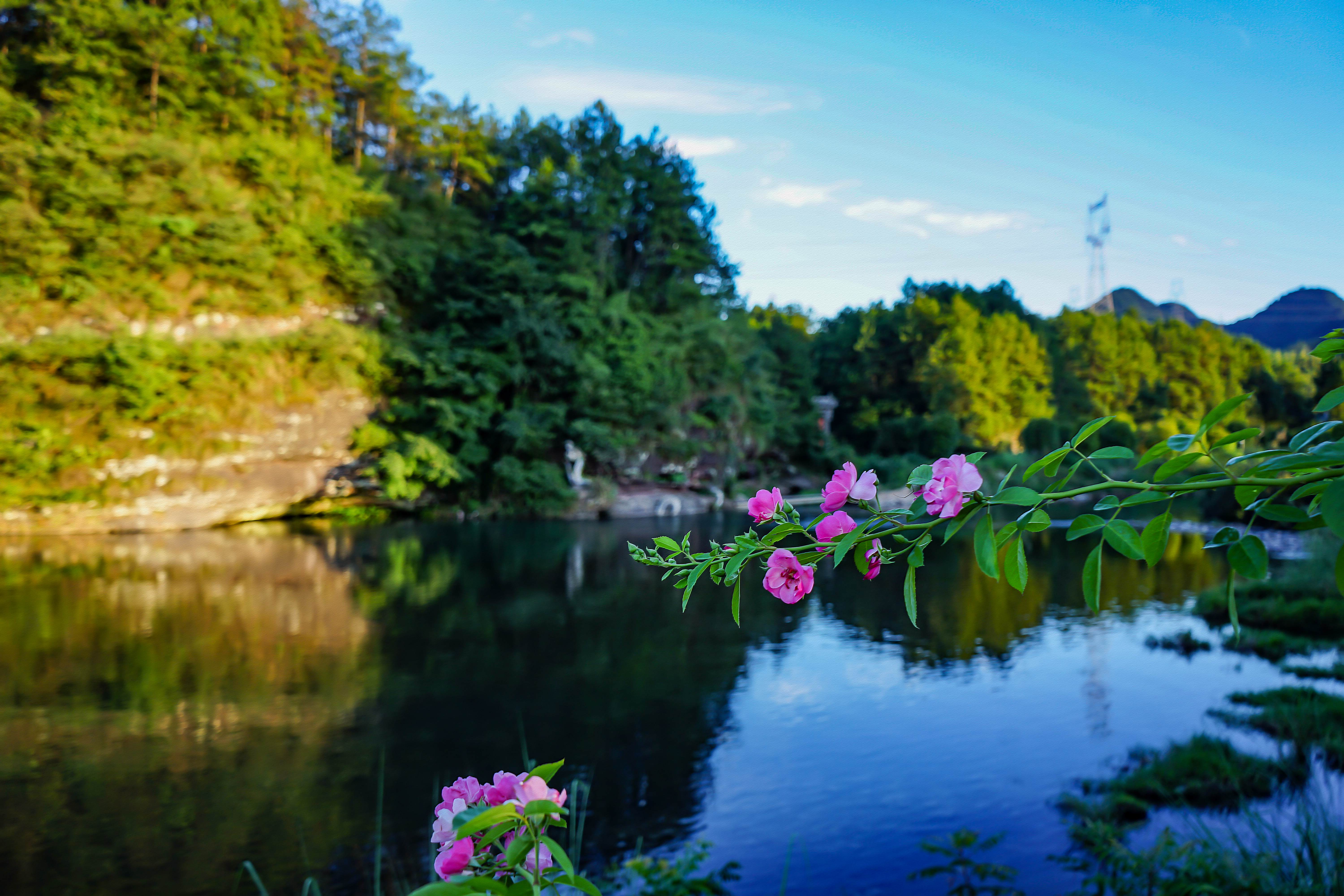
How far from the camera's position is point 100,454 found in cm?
1431

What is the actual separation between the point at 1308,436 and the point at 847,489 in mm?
518

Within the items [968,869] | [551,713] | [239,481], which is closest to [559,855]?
[968,869]

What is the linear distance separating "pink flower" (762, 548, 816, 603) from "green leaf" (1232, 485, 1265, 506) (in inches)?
18.6

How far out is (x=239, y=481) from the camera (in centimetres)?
1606

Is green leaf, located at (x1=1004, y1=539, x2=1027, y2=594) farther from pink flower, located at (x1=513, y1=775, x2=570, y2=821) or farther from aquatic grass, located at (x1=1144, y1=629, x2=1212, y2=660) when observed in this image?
aquatic grass, located at (x1=1144, y1=629, x2=1212, y2=660)

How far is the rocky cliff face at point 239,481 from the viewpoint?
14477 millimetres

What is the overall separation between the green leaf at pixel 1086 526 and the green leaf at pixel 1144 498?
34 millimetres

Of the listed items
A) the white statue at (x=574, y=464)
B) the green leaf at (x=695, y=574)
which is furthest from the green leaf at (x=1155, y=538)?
the white statue at (x=574, y=464)

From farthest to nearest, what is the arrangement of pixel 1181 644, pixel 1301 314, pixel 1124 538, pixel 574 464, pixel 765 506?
pixel 574 464
pixel 1301 314
pixel 1181 644
pixel 765 506
pixel 1124 538

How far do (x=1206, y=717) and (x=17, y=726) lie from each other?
9138 millimetres

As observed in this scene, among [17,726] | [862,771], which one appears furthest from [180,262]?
[862,771]

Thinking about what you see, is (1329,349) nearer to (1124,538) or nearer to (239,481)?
(1124,538)

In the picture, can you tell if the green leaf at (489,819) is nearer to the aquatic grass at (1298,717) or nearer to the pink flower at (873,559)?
the pink flower at (873,559)

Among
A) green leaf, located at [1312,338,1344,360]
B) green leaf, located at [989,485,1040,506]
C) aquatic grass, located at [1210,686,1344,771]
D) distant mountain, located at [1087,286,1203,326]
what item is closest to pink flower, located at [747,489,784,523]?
green leaf, located at [989,485,1040,506]
